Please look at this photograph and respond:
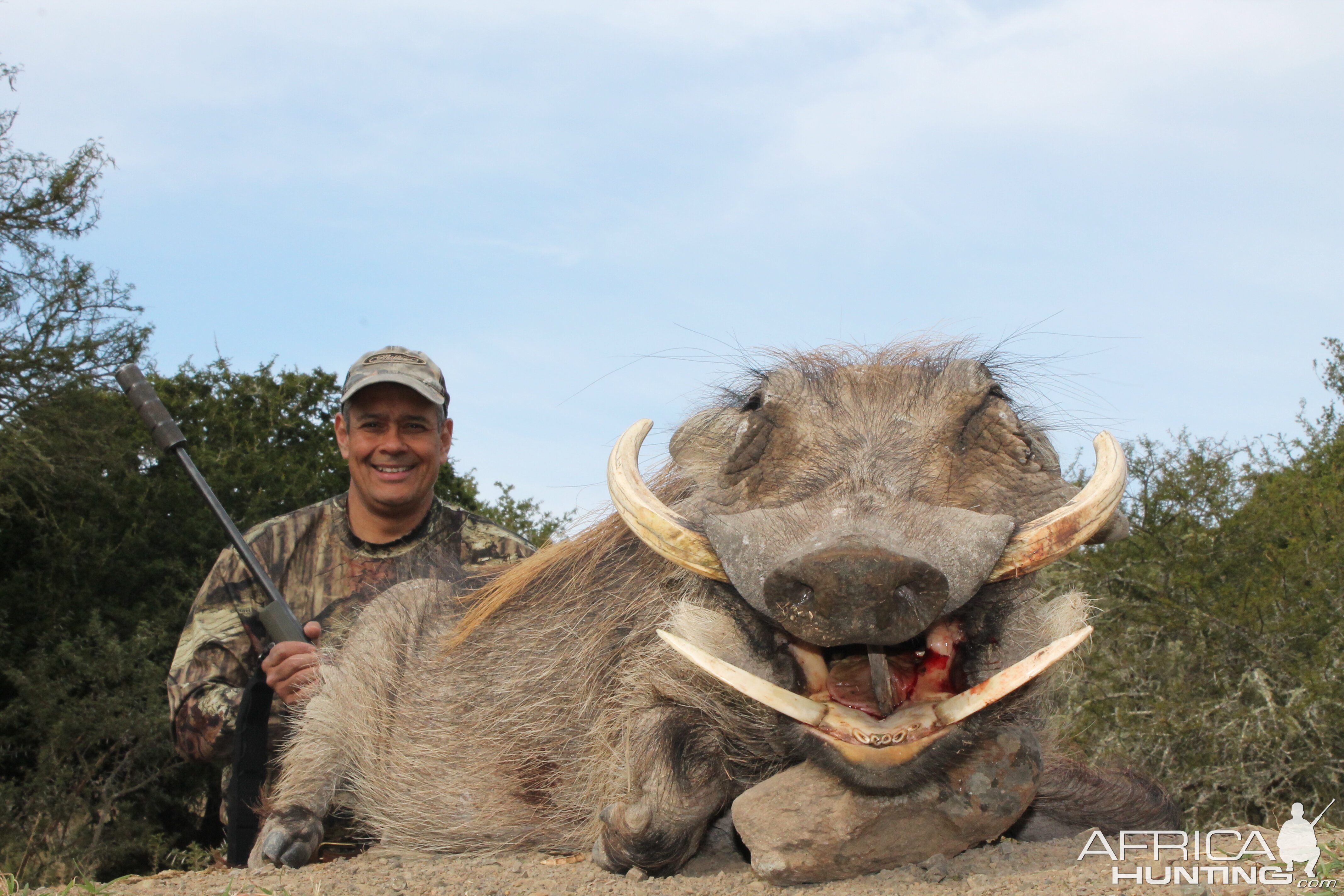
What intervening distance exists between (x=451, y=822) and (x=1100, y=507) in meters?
1.99

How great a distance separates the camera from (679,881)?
2.57m

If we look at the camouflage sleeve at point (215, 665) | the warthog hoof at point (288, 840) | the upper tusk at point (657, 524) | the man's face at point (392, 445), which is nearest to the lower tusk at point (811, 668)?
the upper tusk at point (657, 524)

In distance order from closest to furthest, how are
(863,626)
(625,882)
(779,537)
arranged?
1. (863,626)
2. (779,537)
3. (625,882)

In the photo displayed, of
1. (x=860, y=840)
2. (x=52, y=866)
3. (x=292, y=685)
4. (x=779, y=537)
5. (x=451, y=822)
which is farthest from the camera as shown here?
(x=52, y=866)

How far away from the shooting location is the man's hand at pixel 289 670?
13.3 ft

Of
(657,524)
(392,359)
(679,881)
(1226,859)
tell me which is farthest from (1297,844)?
(392,359)

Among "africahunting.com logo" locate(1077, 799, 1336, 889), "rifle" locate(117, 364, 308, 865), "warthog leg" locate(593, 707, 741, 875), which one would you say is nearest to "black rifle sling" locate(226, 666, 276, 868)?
"rifle" locate(117, 364, 308, 865)

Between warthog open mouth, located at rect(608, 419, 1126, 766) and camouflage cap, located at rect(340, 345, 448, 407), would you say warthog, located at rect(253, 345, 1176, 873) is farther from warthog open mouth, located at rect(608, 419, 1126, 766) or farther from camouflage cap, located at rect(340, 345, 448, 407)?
camouflage cap, located at rect(340, 345, 448, 407)

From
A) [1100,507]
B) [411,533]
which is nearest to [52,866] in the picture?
[411,533]

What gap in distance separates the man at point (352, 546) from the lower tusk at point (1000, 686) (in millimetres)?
2704

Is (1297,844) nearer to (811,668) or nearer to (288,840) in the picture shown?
(811,668)

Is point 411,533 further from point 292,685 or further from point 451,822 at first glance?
point 451,822

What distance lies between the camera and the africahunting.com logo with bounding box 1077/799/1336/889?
2.22m

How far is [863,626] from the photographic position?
6.56ft
